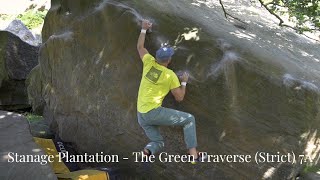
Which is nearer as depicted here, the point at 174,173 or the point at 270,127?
the point at 270,127

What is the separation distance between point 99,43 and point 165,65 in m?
1.51

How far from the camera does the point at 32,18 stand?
20938mm

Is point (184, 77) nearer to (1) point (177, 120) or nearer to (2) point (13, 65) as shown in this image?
(1) point (177, 120)

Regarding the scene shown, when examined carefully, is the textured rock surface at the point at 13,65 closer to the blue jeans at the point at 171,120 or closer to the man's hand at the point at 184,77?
the blue jeans at the point at 171,120

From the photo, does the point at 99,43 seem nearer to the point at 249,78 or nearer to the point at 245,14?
the point at 249,78

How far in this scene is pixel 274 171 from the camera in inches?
215

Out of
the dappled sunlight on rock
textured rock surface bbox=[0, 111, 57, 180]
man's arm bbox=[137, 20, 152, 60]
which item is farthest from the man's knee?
textured rock surface bbox=[0, 111, 57, 180]

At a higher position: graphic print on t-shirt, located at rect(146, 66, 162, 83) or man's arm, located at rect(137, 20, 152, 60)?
man's arm, located at rect(137, 20, 152, 60)

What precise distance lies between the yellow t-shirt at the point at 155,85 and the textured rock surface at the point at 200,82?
0.44 m

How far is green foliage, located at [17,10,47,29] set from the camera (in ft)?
67.4

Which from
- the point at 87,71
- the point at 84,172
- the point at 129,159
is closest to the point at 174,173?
the point at 129,159

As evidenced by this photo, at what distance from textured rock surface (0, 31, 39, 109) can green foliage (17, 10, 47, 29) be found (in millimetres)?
9826

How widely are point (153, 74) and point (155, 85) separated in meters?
0.14

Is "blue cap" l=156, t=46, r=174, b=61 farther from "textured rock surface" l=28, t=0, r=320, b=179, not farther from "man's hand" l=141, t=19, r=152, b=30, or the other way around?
"man's hand" l=141, t=19, r=152, b=30
